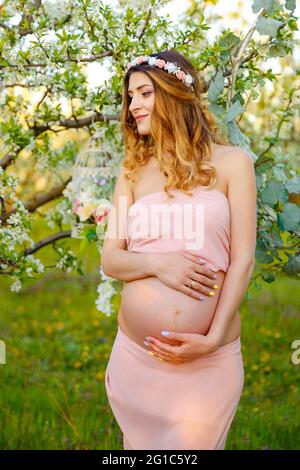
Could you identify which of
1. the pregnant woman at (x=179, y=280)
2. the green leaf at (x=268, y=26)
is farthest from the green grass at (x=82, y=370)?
the green leaf at (x=268, y=26)

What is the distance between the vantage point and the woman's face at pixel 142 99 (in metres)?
2.66

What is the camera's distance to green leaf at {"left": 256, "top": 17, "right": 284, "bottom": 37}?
2871mm

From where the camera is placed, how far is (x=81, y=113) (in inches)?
151

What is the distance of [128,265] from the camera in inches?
100

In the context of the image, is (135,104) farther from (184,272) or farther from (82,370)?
(82,370)

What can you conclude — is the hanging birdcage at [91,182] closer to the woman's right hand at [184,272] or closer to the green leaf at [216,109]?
the green leaf at [216,109]

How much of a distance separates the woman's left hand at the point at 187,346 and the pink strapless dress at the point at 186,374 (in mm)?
82

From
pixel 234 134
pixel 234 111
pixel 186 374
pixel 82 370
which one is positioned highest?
pixel 234 111

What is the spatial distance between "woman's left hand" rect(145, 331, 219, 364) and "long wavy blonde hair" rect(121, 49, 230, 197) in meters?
→ 0.49

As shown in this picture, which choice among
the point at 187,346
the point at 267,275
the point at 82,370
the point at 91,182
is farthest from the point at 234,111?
the point at 82,370

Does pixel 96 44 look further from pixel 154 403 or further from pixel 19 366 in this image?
pixel 19 366

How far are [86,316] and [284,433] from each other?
357 cm

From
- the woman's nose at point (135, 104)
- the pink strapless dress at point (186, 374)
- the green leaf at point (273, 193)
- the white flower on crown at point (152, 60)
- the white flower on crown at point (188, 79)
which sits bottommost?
the pink strapless dress at point (186, 374)

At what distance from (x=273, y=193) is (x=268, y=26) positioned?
2.14 feet
